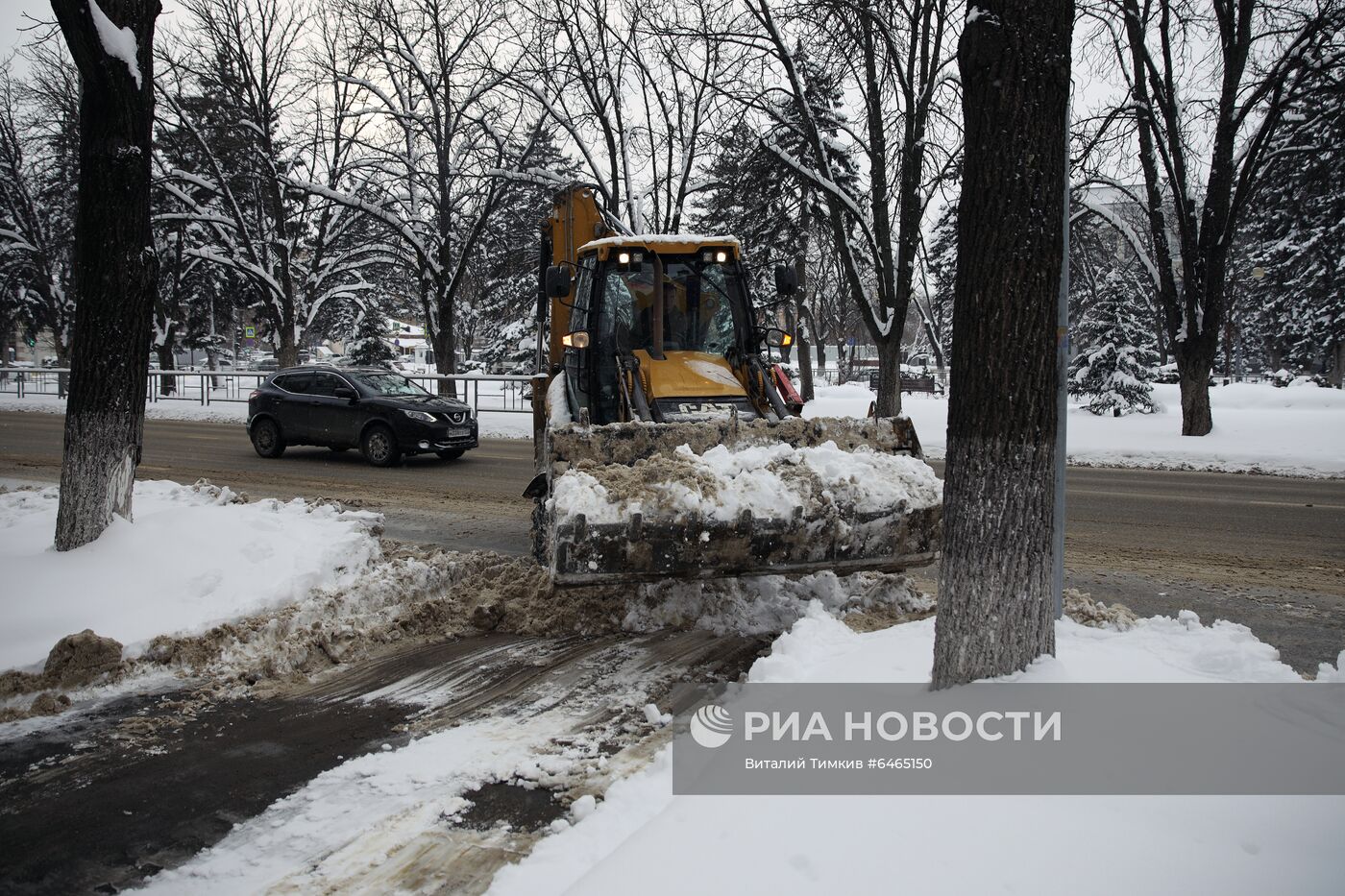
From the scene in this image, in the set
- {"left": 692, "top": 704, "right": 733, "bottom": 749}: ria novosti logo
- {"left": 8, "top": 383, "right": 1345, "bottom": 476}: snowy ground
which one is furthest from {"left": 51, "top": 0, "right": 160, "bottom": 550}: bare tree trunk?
{"left": 8, "top": 383, "right": 1345, "bottom": 476}: snowy ground

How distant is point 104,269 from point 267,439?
935 cm

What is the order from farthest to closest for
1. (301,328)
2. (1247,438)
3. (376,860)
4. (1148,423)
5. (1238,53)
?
(301,328)
(1148,423)
(1247,438)
(1238,53)
(376,860)

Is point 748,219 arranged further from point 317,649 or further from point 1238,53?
point 317,649

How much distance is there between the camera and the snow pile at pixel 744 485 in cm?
512

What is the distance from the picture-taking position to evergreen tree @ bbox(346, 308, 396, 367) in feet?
139

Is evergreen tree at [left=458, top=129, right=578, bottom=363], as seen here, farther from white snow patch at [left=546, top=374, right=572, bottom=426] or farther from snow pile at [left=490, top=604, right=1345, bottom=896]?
snow pile at [left=490, top=604, right=1345, bottom=896]

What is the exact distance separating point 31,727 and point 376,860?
96.2 inches

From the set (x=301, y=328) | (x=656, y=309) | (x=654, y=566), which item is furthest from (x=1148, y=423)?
(x=301, y=328)

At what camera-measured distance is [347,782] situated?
3.70 meters

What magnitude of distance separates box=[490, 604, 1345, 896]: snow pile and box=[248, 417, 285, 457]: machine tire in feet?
44.4

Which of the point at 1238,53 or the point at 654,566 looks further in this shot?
the point at 1238,53

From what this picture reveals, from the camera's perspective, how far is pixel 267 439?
1517cm

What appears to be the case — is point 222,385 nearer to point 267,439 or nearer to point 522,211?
point 522,211

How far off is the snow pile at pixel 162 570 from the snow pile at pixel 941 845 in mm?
3592
